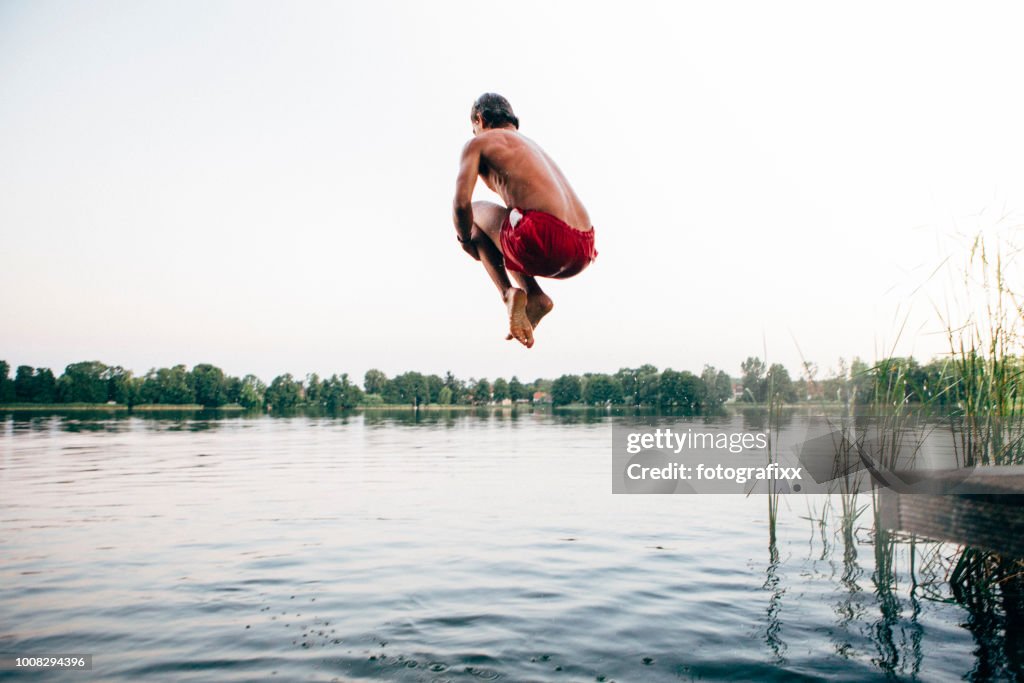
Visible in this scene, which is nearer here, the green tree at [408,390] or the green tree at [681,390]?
the green tree at [681,390]

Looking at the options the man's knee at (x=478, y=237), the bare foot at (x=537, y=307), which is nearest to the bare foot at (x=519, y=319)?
the bare foot at (x=537, y=307)

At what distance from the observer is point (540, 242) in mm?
4051

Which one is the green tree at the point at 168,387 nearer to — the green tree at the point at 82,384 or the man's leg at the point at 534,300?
the green tree at the point at 82,384

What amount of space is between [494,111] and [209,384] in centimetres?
15700

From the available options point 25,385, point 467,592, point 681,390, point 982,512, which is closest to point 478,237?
point 982,512

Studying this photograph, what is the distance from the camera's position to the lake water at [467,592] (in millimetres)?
6793

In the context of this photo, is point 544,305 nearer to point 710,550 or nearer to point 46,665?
point 46,665

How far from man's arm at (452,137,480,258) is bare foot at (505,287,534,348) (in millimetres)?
563

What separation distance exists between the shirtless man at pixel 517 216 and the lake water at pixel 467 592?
3.76 m

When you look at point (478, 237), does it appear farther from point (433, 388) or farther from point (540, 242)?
point (433, 388)

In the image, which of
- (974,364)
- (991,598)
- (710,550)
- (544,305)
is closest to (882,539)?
(991,598)

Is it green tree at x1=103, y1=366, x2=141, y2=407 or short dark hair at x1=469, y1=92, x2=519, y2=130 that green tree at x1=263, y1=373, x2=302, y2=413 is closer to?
green tree at x1=103, y1=366, x2=141, y2=407

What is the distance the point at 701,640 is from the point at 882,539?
9.40 ft

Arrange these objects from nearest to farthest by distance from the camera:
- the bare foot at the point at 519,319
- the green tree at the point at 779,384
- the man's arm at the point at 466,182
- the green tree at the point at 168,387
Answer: the man's arm at the point at 466,182
the bare foot at the point at 519,319
the green tree at the point at 779,384
the green tree at the point at 168,387
